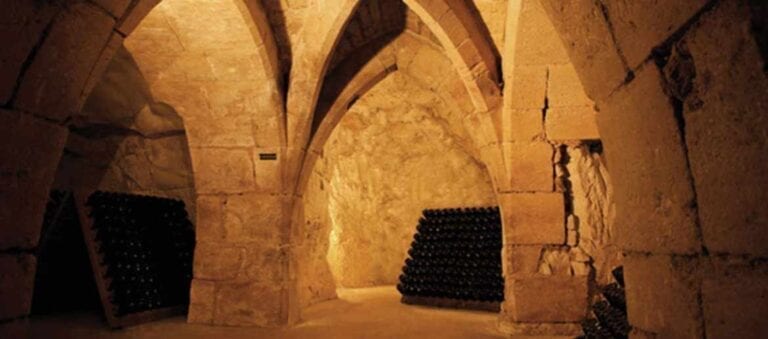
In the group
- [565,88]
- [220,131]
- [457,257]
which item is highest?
[565,88]

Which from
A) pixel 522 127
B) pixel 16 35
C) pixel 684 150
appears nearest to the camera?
pixel 684 150

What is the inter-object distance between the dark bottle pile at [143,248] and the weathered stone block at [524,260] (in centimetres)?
430

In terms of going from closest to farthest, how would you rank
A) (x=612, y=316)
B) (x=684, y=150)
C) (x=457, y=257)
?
(x=684, y=150)
(x=612, y=316)
(x=457, y=257)

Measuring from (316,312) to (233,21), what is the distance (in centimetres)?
408

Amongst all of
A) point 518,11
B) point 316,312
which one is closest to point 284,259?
point 316,312

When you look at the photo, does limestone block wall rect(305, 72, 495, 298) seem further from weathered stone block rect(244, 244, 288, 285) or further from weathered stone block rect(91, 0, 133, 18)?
weathered stone block rect(91, 0, 133, 18)

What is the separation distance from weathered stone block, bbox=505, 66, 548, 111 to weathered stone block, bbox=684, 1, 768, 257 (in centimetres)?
370

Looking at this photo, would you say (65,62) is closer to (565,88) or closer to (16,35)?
(16,35)

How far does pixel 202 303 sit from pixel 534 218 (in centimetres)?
402

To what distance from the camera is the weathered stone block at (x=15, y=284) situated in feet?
6.66

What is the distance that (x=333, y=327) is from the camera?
5699 mm

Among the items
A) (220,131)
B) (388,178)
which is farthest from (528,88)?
(388,178)

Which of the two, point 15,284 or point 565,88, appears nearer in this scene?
point 15,284

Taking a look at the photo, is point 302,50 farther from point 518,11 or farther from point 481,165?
point 481,165
